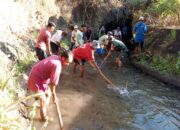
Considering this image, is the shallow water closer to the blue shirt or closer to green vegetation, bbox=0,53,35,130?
the blue shirt

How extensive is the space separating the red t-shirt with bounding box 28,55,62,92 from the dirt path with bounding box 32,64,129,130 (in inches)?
35.2

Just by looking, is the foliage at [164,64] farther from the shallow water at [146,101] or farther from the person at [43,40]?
the person at [43,40]

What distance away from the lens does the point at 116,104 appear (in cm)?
959

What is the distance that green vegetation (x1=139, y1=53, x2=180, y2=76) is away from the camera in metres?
12.7

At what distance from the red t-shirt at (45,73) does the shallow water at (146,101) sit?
88.6 inches

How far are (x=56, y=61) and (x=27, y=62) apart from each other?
4935 millimetres

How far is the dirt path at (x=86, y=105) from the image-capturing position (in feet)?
25.4

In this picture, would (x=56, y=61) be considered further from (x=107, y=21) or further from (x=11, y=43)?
(x=107, y=21)

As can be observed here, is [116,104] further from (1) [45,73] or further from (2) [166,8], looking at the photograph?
(2) [166,8]

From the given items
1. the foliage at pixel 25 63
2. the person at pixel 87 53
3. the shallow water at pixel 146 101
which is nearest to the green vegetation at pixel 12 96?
the foliage at pixel 25 63

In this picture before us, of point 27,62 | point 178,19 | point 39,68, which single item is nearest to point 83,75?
point 27,62

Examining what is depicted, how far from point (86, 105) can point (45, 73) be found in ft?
8.49

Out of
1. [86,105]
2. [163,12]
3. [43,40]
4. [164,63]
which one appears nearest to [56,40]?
[43,40]

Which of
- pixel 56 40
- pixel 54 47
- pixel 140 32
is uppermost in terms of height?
pixel 56 40
